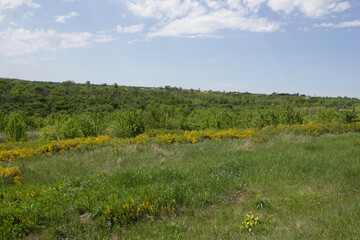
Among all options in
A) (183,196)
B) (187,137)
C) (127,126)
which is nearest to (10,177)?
(183,196)

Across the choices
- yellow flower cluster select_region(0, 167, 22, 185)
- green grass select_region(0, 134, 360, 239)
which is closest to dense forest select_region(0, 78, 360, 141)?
yellow flower cluster select_region(0, 167, 22, 185)

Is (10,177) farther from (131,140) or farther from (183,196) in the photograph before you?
(131,140)

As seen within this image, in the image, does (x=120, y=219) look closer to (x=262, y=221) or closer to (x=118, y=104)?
(x=262, y=221)

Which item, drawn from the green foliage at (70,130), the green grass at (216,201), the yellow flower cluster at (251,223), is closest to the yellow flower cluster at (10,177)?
the green grass at (216,201)

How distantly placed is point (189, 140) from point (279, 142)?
418 centimetres

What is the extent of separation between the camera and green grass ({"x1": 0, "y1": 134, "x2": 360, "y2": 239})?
3451 millimetres

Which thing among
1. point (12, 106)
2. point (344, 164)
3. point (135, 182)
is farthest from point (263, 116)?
point (12, 106)

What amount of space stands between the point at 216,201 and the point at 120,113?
20.8 m

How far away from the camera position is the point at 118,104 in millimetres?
63062

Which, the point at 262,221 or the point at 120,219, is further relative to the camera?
the point at 120,219

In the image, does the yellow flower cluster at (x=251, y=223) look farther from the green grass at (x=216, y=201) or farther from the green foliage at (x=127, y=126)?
the green foliage at (x=127, y=126)

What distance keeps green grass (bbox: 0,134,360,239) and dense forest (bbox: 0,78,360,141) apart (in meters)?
12.3

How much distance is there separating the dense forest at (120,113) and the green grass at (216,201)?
12.3 metres

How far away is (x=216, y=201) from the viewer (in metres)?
4.52
